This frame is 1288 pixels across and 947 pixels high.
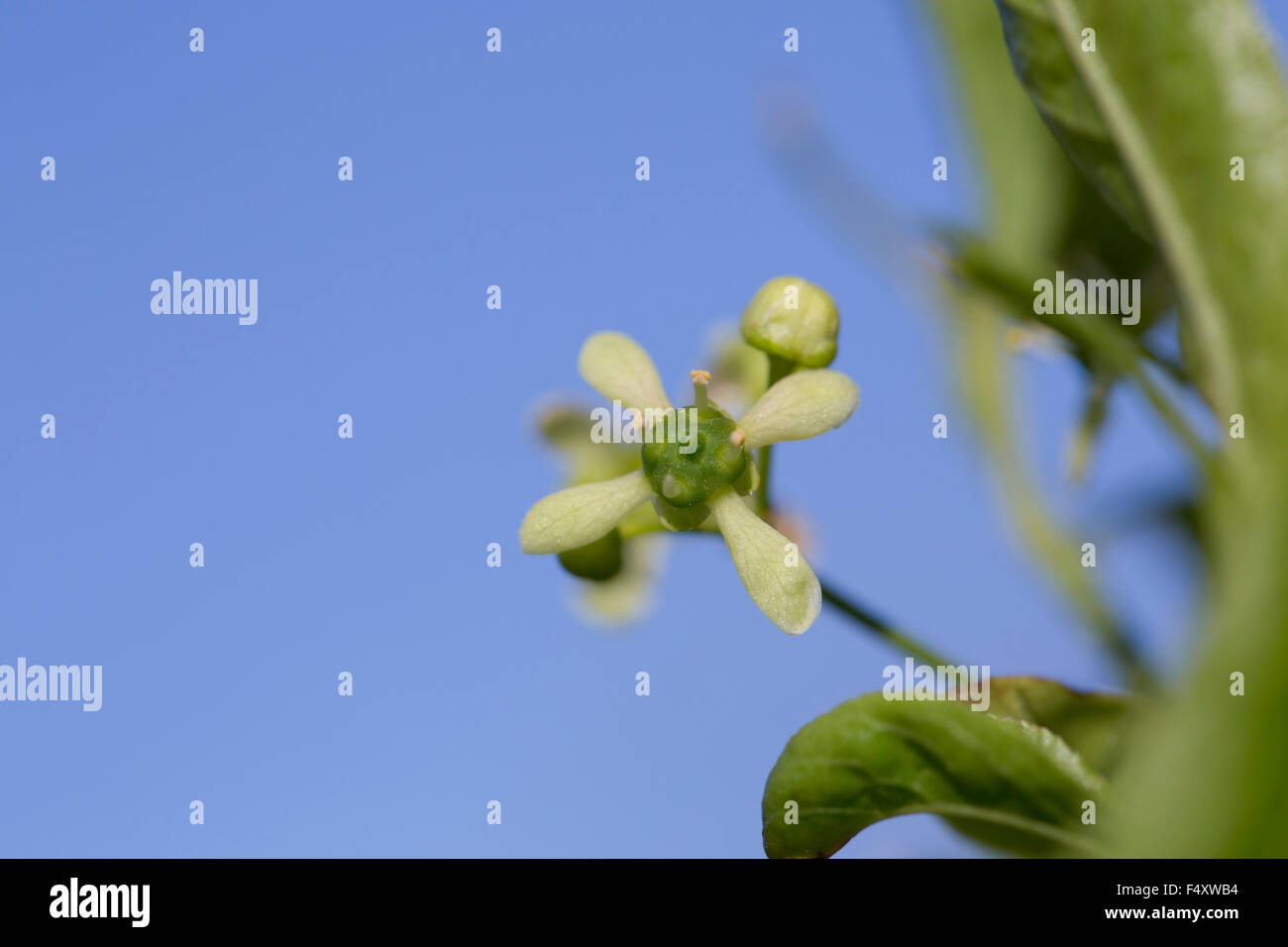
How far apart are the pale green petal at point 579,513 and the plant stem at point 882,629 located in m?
0.21

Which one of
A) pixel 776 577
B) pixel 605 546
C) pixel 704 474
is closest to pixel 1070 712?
pixel 776 577

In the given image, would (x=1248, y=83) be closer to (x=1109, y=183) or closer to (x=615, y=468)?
(x=1109, y=183)

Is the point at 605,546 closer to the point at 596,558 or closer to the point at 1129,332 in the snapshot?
the point at 596,558

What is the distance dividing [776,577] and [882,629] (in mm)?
105

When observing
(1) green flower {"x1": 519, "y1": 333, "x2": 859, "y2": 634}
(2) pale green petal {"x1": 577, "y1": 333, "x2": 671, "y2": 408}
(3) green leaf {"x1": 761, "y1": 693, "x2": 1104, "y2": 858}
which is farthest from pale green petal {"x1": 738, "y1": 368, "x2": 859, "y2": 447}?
(3) green leaf {"x1": 761, "y1": 693, "x2": 1104, "y2": 858}

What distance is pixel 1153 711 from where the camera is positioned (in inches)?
31.5

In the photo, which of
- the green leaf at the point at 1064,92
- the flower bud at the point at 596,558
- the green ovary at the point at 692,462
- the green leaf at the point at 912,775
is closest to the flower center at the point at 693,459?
the green ovary at the point at 692,462

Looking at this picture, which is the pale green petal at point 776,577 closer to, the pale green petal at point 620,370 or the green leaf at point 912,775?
the green leaf at point 912,775

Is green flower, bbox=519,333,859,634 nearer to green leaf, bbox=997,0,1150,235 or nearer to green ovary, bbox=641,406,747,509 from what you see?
green ovary, bbox=641,406,747,509

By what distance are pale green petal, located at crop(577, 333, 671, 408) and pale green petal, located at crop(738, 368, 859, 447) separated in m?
0.10

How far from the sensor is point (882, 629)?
1.01 meters

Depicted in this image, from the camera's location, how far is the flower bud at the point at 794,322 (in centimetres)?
111

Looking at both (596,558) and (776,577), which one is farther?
(596,558)
